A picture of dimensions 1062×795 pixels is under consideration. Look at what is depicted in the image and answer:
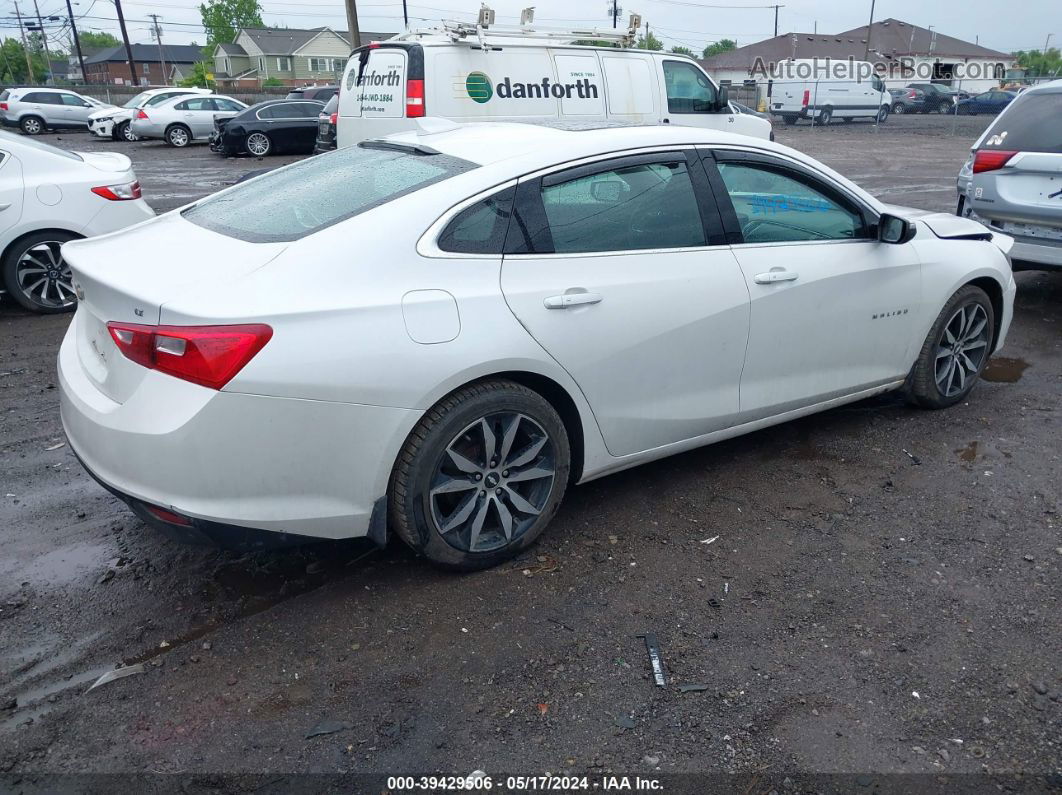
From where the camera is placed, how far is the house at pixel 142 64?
341 ft

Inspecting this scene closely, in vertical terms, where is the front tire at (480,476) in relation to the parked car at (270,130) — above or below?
below

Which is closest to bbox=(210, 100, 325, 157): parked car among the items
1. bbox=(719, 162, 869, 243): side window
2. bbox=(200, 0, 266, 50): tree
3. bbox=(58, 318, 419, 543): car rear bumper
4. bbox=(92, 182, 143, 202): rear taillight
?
bbox=(92, 182, 143, 202): rear taillight

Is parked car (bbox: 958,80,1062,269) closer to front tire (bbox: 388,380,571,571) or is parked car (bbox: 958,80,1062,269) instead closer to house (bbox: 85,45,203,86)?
front tire (bbox: 388,380,571,571)

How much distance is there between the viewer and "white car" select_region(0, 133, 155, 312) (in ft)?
22.6

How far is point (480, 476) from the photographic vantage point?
3.34m

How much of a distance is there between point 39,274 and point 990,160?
7730 millimetres

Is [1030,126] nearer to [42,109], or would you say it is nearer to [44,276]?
[44,276]

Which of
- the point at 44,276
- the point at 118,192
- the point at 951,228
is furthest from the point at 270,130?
the point at 951,228

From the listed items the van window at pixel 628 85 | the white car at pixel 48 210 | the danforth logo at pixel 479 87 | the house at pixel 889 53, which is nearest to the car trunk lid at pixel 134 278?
the white car at pixel 48 210

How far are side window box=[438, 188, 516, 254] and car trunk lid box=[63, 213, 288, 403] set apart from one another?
24.1 inches

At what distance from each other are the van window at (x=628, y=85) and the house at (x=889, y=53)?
5453 centimetres

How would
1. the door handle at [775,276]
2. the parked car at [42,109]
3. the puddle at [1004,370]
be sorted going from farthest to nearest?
the parked car at [42,109] < the puddle at [1004,370] < the door handle at [775,276]

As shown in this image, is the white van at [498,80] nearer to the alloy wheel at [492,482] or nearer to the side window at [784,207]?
the side window at [784,207]

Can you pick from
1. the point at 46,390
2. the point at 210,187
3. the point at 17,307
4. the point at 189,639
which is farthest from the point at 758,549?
the point at 210,187
